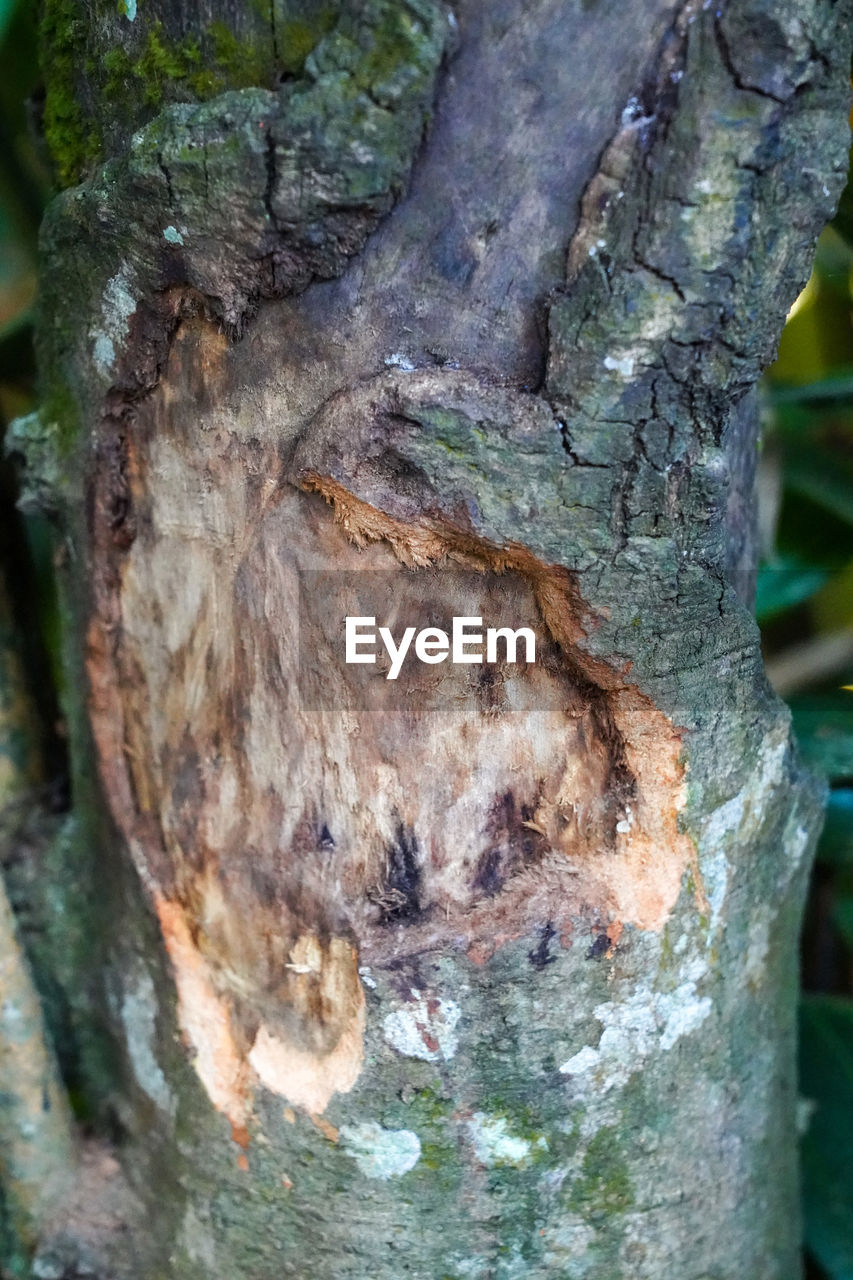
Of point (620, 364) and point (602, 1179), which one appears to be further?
point (602, 1179)

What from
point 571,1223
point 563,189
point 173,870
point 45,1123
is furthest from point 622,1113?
point 563,189

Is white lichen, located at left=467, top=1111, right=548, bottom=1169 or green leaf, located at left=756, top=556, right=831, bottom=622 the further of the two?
green leaf, located at left=756, top=556, right=831, bottom=622

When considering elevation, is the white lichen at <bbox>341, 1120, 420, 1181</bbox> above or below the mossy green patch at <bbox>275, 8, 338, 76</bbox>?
below

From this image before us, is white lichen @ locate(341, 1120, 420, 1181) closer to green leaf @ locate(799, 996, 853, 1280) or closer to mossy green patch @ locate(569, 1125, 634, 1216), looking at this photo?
mossy green patch @ locate(569, 1125, 634, 1216)

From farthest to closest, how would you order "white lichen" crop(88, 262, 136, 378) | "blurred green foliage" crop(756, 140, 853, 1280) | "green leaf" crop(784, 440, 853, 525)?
"green leaf" crop(784, 440, 853, 525) → "blurred green foliage" crop(756, 140, 853, 1280) → "white lichen" crop(88, 262, 136, 378)

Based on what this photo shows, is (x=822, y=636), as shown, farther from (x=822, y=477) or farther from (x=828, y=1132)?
(x=828, y=1132)

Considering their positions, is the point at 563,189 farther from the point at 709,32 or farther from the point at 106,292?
the point at 106,292

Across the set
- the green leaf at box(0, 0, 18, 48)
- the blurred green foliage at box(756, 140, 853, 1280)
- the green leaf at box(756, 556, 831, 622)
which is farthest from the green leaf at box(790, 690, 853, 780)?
the green leaf at box(0, 0, 18, 48)

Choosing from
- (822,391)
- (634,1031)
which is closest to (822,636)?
(822,391)
